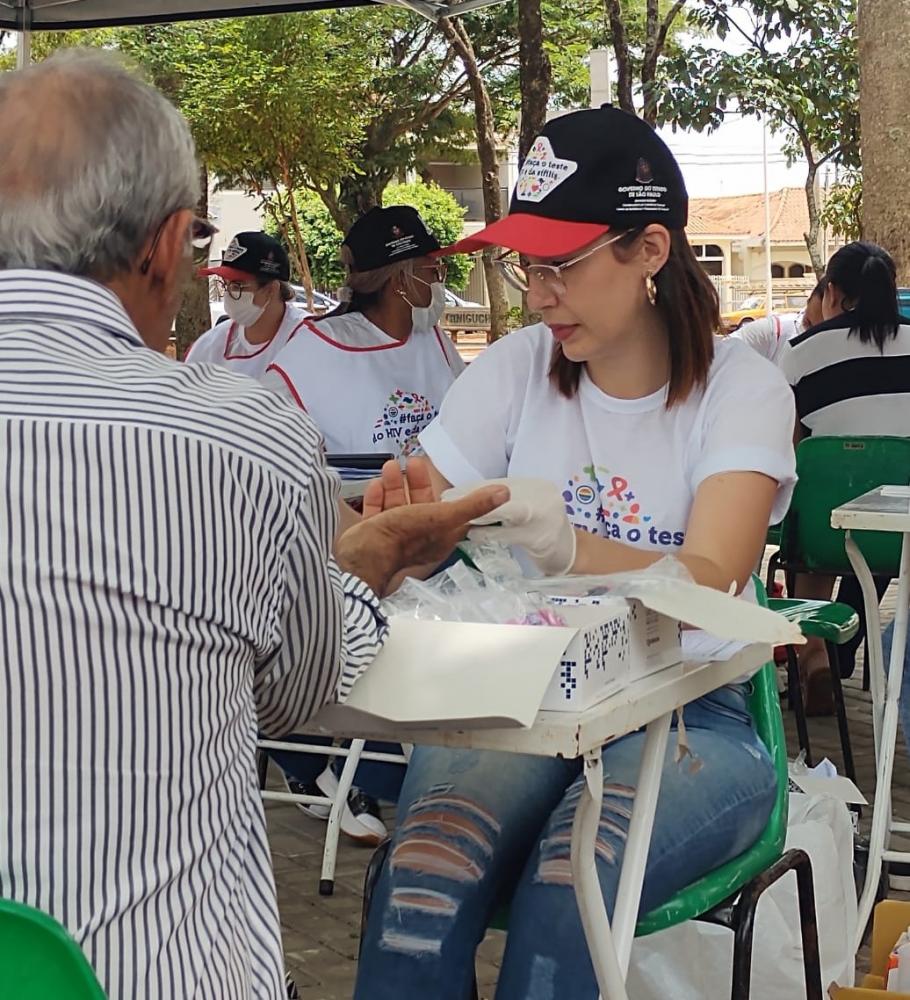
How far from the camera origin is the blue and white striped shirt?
1.12 m

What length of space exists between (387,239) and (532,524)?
3.05 metres

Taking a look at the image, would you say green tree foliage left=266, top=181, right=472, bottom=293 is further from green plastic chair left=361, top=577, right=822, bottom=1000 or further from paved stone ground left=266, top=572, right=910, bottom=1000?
green plastic chair left=361, top=577, right=822, bottom=1000

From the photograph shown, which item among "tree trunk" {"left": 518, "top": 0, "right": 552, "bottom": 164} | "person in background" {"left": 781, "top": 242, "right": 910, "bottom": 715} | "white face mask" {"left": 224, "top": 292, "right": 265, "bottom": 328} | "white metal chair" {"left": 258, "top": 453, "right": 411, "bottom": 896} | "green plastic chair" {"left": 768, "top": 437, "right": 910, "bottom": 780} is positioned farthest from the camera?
"tree trunk" {"left": 518, "top": 0, "right": 552, "bottom": 164}

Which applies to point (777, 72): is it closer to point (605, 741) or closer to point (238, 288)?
point (238, 288)

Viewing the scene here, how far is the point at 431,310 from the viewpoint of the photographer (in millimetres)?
4859

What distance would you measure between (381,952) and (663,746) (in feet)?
1.45

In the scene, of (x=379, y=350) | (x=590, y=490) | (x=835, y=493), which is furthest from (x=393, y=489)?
(x=835, y=493)

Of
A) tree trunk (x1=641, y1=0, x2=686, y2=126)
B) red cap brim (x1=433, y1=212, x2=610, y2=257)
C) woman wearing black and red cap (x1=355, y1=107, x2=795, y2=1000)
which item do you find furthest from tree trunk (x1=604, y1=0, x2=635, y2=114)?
red cap brim (x1=433, y1=212, x2=610, y2=257)

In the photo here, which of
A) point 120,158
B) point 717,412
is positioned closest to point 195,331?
point 717,412

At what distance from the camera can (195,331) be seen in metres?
11.4

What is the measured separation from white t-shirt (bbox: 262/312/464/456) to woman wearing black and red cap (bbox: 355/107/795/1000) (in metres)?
1.77

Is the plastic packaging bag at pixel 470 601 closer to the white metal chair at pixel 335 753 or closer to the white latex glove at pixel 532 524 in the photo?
the white latex glove at pixel 532 524

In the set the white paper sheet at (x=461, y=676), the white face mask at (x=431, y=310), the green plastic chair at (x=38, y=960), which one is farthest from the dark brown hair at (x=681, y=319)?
the white face mask at (x=431, y=310)

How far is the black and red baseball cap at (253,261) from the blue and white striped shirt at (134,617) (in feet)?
16.0
